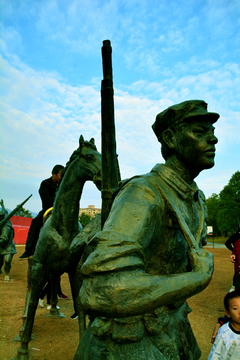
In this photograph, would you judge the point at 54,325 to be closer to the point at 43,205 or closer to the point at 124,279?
the point at 43,205

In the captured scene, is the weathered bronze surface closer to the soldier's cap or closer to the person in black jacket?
the soldier's cap

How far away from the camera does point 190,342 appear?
1.46 m

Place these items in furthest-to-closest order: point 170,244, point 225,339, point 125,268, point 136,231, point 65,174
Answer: point 65,174 < point 225,339 < point 170,244 < point 136,231 < point 125,268

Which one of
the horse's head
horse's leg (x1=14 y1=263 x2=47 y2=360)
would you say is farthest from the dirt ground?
the horse's head

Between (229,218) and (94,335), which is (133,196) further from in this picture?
(229,218)

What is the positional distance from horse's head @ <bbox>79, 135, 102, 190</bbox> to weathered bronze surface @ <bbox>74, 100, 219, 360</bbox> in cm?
189

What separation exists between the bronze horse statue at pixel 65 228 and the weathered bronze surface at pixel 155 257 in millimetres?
2070

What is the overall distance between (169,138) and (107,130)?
0.40 metres

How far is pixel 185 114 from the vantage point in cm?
142

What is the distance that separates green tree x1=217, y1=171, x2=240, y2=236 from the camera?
3127 cm

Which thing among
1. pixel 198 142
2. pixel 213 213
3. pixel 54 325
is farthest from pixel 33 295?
pixel 213 213

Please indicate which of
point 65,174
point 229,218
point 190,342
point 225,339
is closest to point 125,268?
point 190,342

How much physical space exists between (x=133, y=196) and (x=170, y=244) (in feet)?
1.21

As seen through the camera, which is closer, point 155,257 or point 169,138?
point 155,257
